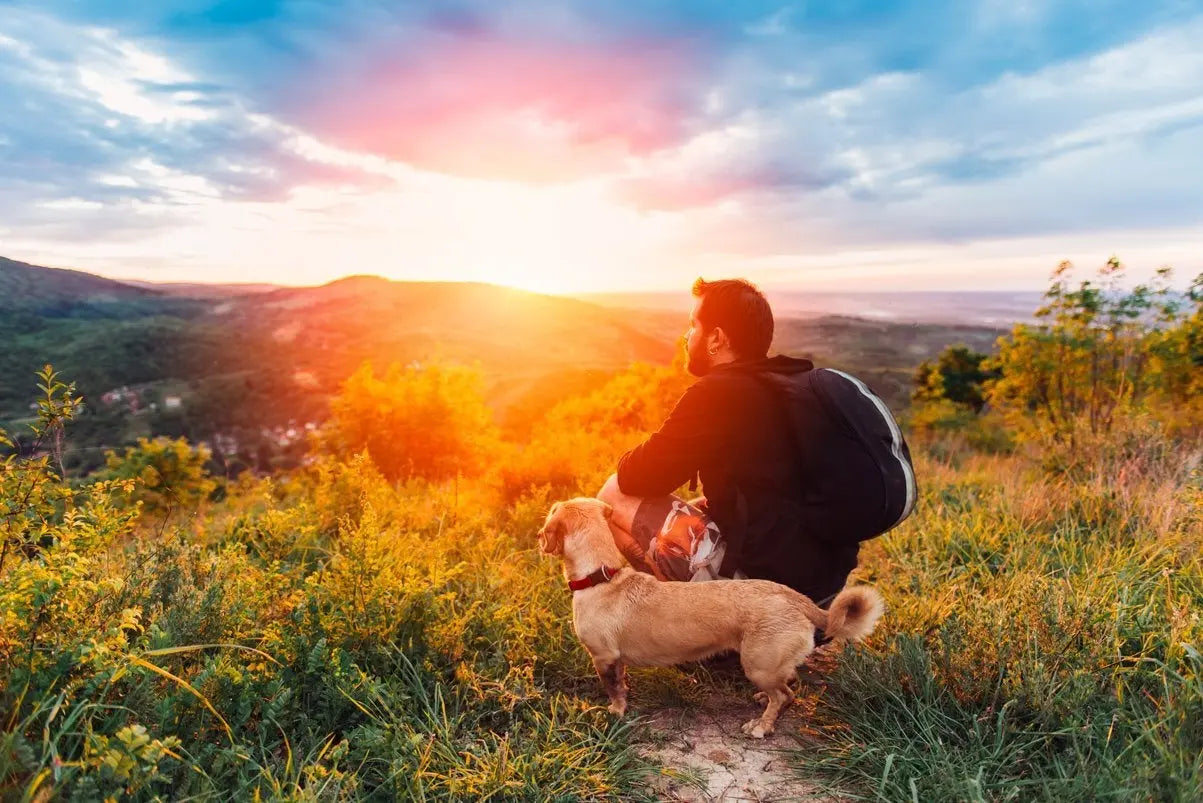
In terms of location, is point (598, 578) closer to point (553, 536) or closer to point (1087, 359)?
point (553, 536)

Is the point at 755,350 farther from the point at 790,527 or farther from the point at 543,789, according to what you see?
the point at 543,789

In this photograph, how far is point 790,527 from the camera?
3146 millimetres

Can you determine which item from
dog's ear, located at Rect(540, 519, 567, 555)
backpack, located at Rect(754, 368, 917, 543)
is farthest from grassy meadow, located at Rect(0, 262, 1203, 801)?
backpack, located at Rect(754, 368, 917, 543)

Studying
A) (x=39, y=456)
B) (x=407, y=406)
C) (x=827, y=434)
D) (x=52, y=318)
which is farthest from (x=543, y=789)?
(x=52, y=318)

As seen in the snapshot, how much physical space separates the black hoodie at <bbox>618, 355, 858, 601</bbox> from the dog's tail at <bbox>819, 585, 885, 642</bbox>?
0.38m

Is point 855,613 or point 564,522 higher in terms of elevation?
point 564,522

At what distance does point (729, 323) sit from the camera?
316 cm

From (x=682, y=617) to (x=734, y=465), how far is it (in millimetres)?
784

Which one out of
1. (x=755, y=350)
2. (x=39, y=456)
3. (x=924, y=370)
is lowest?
(x=924, y=370)

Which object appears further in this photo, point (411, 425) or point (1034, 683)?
point (411, 425)

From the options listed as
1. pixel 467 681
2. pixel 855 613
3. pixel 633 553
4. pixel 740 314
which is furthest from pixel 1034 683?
pixel 467 681

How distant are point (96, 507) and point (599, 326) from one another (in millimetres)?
62778

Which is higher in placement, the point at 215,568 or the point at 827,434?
the point at 827,434

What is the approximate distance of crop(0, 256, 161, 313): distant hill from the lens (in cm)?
2660
